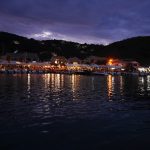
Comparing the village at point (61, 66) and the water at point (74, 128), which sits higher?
the village at point (61, 66)

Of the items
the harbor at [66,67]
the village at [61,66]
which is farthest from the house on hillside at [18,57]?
the harbor at [66,67]

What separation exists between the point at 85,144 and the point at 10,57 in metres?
156

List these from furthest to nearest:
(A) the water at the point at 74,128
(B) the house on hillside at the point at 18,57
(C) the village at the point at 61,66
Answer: (B) the house on hillside at the point at 18,57
(C) the village at the point at 61,66
(A) the water at the point at 74,128

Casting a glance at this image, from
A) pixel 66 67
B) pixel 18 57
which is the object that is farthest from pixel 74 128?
pixel 18 57

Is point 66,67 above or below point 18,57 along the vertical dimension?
below

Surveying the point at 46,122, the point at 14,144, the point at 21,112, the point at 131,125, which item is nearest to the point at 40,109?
the point at 21,112

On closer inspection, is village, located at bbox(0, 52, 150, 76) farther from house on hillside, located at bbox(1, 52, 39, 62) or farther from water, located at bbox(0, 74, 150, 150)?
water, located at bbox(0, 74, 150, 150)

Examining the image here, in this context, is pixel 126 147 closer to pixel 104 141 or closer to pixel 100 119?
pixel 104 141

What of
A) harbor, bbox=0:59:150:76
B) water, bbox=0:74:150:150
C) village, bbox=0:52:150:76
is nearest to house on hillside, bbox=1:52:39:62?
village, bbox=0:52:150:76

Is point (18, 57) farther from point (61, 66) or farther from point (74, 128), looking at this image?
point (74, 128)

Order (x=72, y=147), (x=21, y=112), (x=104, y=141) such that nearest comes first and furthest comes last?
(x=72, y=147), (x=104, y=141), (x=21, y=112)

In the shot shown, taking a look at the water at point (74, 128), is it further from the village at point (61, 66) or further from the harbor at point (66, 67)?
the harbor at point (66, 67)

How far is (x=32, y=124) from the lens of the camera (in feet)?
57.7

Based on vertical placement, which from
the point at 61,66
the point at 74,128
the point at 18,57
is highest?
the point at 18,57
